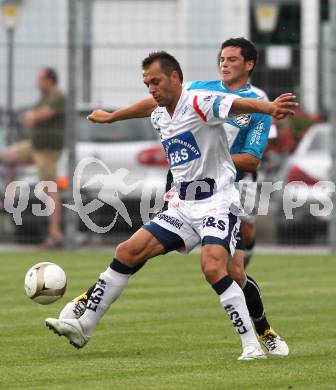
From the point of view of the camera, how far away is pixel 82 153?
19.6 m

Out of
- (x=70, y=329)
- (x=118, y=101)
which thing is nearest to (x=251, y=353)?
(x=70, y=329)

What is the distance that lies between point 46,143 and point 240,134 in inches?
382

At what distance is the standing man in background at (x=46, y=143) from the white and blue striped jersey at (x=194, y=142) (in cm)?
1032

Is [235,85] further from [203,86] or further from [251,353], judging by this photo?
[251,353]

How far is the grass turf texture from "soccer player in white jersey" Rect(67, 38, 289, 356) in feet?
0.82

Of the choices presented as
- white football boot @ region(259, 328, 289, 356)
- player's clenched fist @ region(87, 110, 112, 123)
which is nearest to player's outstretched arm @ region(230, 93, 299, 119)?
player's clenched fist @ region(87, 110, 112, 123)

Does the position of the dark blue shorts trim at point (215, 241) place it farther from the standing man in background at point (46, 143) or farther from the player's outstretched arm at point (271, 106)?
the standing man in background at point (46, 143)

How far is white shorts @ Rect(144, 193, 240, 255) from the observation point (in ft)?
29.3

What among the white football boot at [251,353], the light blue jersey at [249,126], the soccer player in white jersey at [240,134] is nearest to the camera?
the white football boot at [251,353]

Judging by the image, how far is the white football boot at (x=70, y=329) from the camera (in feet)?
29.8

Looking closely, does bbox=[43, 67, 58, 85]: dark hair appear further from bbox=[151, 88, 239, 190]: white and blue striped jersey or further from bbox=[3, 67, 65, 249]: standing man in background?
bbox=[151, 88, 239, 190]: white and blue striped jersey

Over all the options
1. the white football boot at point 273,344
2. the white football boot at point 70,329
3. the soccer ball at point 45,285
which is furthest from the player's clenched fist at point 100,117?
the white football boot at point 273,344

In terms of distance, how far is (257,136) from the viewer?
1000cm

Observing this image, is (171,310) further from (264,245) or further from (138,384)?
(264,245)
